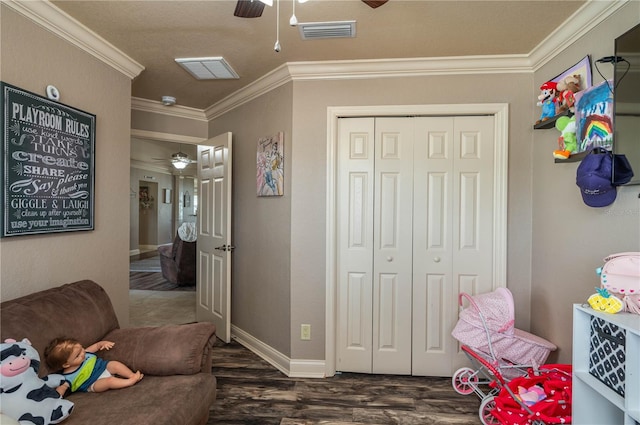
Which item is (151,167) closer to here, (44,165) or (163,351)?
(44,165)

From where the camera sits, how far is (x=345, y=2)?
1.81m

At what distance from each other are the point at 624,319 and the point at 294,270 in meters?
2.00

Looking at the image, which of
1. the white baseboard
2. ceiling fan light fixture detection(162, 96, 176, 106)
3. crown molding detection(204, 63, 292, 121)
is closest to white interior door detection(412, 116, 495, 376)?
the white baseboard

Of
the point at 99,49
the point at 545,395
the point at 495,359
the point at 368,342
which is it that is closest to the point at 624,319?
the point at 545,395

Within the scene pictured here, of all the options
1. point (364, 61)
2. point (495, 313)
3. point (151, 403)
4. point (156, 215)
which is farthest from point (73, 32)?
point (156, 215)

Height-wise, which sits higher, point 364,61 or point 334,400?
point 364,61

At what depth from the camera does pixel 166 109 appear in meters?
3.61

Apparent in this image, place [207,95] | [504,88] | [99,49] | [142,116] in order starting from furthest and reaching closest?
[142,116]
[207,95]
[504,88]
[99,49]

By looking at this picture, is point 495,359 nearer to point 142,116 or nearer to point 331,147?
point 331,147

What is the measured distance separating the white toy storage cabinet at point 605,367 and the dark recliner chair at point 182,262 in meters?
5.36

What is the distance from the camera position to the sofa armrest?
1744 mm

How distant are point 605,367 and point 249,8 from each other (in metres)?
2.26

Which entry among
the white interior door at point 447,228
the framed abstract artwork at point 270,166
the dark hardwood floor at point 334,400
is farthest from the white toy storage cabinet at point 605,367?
the framed abstract artwork at point 270,166

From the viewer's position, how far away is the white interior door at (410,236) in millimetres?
2533
